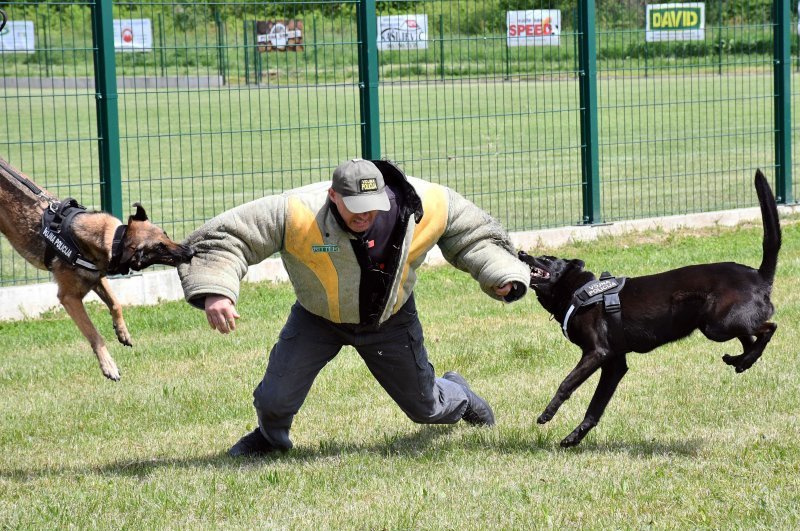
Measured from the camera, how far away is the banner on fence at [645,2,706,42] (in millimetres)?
13406

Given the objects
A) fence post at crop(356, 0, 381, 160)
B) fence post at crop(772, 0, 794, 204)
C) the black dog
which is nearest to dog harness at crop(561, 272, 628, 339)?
the black dog

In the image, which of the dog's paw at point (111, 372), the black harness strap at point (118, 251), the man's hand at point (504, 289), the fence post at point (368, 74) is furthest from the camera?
the fence post at point (368, 74)

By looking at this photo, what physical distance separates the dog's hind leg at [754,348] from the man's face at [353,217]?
2121 millimetres

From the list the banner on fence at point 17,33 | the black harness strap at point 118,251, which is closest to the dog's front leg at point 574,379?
the black harness strap at point 118,251

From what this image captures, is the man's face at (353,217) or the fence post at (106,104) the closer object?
the man's face at (353,217)

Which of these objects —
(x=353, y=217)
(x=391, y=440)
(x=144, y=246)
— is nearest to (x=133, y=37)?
(x=144, y=246)

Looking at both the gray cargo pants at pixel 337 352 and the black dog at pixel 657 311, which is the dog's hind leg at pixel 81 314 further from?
the black dog at pixel 657 311

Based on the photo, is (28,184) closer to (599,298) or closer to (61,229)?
(61,229)

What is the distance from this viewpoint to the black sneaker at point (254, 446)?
6.11 metres

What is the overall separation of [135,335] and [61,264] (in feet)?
8.06

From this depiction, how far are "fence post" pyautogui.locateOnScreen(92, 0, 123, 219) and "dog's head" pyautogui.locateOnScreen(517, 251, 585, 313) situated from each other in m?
4.64

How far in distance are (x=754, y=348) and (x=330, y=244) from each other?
2363 mm

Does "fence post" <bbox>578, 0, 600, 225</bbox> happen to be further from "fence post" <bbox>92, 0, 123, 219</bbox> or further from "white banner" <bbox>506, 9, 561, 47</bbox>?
"fence post" <bbox>92, 0, 123, 219</bbox>

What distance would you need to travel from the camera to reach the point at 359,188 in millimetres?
5000
